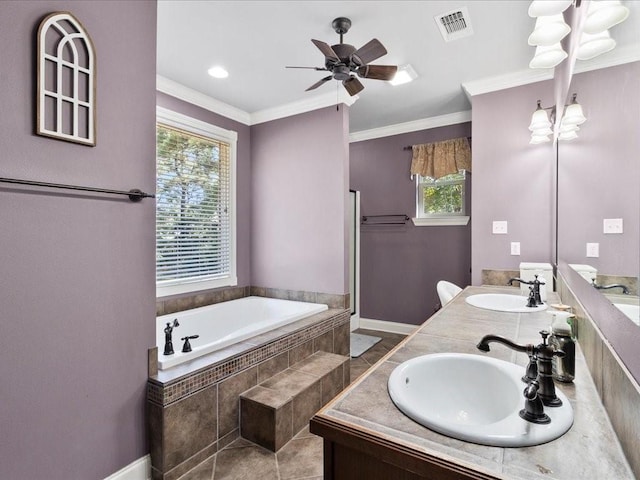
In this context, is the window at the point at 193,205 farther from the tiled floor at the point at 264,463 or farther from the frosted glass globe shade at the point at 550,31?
the frosted glass globe shade at the point at 550,31

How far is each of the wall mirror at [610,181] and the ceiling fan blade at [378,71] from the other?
3.44 ft

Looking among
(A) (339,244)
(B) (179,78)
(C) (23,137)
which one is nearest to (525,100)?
(A) (339,244)

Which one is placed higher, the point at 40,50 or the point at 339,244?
the point at 40,50

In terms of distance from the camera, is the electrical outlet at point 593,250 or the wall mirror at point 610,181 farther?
the electrical outlet at point 593,250

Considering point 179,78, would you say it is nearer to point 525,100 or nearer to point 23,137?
point 23,137

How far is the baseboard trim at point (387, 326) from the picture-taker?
425 cm

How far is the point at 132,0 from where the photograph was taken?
169 centimetres

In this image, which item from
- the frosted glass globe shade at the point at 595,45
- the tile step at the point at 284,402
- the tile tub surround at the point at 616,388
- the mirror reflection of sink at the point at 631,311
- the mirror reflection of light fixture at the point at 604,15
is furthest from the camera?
the tile step at the point at 284,402

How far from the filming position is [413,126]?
415cm

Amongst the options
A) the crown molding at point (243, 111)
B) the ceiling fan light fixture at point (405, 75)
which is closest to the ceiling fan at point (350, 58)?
the ceiling fan light fixture at point (405, 75)

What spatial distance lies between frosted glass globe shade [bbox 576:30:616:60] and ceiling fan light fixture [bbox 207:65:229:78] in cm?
247

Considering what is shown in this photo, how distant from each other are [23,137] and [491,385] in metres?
1.91

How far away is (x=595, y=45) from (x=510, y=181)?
1.97 meters

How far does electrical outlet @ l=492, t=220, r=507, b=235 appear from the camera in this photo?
2.98 metres
